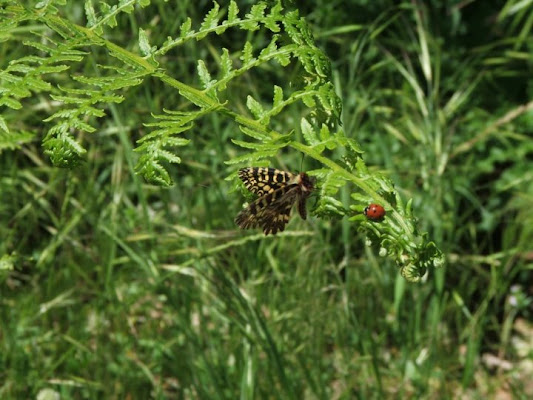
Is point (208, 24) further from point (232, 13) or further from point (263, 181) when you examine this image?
point (263, 181)

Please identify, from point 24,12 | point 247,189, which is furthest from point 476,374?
point 24,12

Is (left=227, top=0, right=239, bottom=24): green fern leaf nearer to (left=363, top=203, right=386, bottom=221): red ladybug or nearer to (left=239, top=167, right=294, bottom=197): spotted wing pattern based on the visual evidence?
(left=239, top=167, right=294, bottom=197): spotted wing pattern

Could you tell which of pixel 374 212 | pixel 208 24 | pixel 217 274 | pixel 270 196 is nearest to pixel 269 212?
pixel 270 196

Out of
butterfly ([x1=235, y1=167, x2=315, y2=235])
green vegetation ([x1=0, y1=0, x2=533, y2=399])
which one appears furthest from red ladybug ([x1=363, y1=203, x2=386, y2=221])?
green vegetation ([x1=0, y1=0, x2=533, y2=399])

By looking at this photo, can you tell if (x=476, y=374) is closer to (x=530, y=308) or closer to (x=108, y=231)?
(x=530, y=308)

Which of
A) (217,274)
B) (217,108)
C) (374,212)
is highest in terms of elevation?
(217,108)
